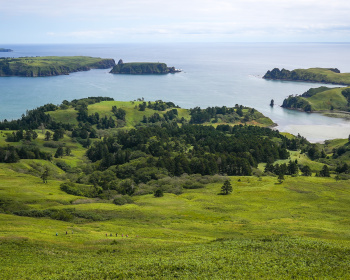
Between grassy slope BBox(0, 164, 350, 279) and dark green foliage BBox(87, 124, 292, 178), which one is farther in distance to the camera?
dark green foliage BBox(87, 124, 292, 178)

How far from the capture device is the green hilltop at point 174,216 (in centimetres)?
3909

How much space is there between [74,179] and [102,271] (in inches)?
3407

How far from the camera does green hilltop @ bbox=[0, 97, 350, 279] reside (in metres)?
39.1

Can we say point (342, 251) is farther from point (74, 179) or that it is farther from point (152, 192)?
point (74, 179)

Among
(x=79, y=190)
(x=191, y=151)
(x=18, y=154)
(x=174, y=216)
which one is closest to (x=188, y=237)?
(x=174, y=216)

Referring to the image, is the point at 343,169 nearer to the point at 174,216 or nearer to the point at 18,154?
the point at 174,216

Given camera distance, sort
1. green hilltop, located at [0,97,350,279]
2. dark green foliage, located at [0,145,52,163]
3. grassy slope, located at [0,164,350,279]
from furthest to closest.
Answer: dark green foliage, located at [0,145,52,163] < green hilltop, located at [0,97,350,279] < grassy slope, located at [0,164,350,279]

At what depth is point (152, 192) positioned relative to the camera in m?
105

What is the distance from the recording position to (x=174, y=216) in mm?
74938

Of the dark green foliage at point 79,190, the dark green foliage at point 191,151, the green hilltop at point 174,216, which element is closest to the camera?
the green hilltop at point 174,216

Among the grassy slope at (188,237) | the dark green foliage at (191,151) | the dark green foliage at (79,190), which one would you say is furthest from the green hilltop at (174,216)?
the dark green foliage at (191,151)

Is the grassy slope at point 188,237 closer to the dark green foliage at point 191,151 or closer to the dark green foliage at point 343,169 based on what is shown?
the dark green foliage at point 191,151

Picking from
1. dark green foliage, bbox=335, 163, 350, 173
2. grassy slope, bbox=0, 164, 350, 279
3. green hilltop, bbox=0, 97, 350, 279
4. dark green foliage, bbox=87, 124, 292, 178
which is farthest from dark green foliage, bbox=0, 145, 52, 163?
dark green foliage, bbox=335, 163, 350, 173

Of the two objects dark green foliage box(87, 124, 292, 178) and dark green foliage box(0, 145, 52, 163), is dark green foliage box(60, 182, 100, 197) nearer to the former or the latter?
dark green foliage box(87, 124, 292, 178)
